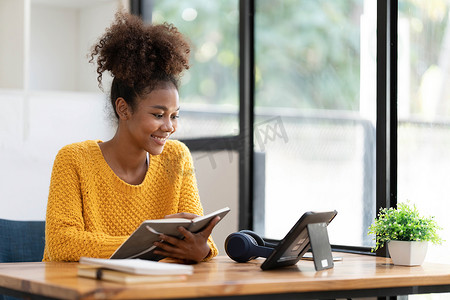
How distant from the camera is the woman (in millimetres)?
2236

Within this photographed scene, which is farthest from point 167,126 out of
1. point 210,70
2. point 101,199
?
point 210,70

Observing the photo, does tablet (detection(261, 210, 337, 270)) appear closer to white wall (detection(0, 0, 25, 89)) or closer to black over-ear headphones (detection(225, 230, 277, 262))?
black over-ear headphones (detection(225, 230, 277, 262))

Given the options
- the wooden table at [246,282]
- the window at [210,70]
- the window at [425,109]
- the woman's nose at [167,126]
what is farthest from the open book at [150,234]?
the window at [210,70]

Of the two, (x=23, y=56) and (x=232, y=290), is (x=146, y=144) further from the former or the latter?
(x=23, y=56)

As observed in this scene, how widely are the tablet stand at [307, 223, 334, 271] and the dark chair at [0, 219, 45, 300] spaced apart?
1326mm

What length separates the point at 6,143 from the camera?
341 cm

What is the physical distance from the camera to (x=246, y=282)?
1612 millimetres

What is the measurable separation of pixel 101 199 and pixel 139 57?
1.58 ft

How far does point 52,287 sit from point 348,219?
5.23 ft

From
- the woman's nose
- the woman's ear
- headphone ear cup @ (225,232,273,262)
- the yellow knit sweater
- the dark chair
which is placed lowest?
the dark chair

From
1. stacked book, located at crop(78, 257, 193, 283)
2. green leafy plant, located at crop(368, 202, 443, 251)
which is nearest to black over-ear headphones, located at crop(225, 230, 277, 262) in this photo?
green leafy plant, located at crop(368, 202, 443, 251)

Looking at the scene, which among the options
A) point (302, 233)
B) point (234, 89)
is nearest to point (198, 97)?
point (234, 89)

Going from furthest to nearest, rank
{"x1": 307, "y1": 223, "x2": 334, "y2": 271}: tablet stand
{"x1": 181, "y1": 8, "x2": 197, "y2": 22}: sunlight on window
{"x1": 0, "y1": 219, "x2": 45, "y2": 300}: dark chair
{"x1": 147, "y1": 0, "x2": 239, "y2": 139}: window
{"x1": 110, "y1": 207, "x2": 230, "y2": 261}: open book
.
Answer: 1. {"x1": 181, "y1": 8, "x2": 197, "y2": 22}: sunlight on window
2. {"x1": 147, "y1": 0, "x2": 239, "y2": 139}: window
3. {"x1": 0, "y1": 219, "x2": 45, "y2": 300}: dark chair
4. {"x1": 307, "y1": 223, "x2": 334, "y2": 271}: tablet stand
5. {"x1": 110, "y1": 207, "x2": 230, "y2": 261}: open book

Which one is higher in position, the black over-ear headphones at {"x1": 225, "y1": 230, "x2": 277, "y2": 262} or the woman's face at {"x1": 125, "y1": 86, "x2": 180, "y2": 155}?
the woman's face at {"x1": 125, "y1": 86, "x2": 180, "y2": 155}
